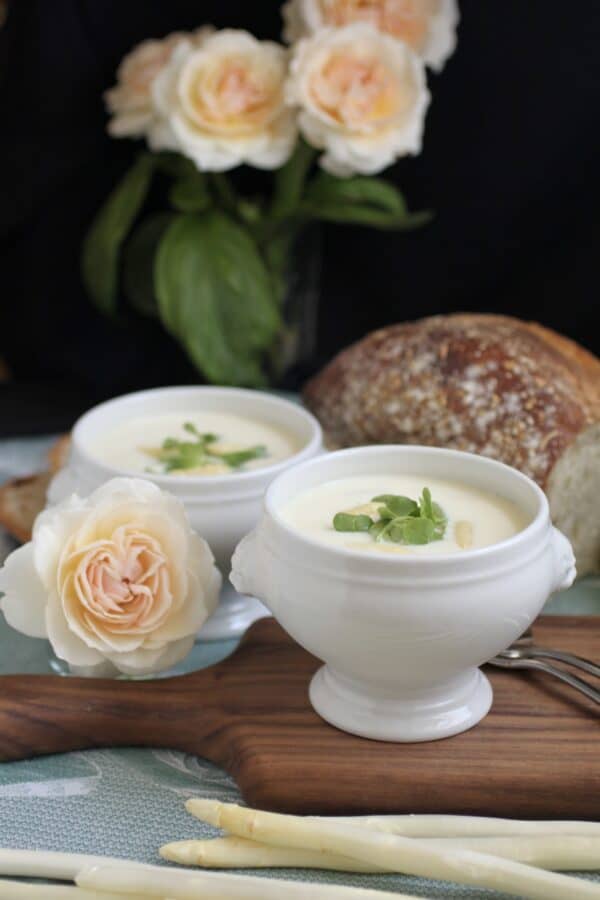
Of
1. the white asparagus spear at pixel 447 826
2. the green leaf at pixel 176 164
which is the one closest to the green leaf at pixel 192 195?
the green leaf at pixel 176 164

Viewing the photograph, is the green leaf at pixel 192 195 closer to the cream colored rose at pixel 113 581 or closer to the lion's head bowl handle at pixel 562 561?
the cream colored rose at pixel 113 581

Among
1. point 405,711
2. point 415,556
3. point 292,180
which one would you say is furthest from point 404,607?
point 292,180

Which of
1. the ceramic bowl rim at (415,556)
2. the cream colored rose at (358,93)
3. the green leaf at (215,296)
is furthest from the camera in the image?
the green leaf at (215,296)

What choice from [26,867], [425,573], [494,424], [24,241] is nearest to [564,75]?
[494,424]

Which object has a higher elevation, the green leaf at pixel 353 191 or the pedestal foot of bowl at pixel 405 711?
the green leaf at pixel 353 191

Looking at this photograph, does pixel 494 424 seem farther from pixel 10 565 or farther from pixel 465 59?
pixel 465 59

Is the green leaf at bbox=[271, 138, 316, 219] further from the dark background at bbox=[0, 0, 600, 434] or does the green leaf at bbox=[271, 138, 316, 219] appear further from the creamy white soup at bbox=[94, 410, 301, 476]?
the creamy white soup at bbox=[94, 410, 301, 476]

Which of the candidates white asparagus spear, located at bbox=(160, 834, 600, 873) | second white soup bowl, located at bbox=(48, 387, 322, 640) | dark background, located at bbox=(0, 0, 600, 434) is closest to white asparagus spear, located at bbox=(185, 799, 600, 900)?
white asparagus spear, located at bbox=(160, 834, 600, 873)

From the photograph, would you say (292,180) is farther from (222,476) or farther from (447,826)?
(447,826)
